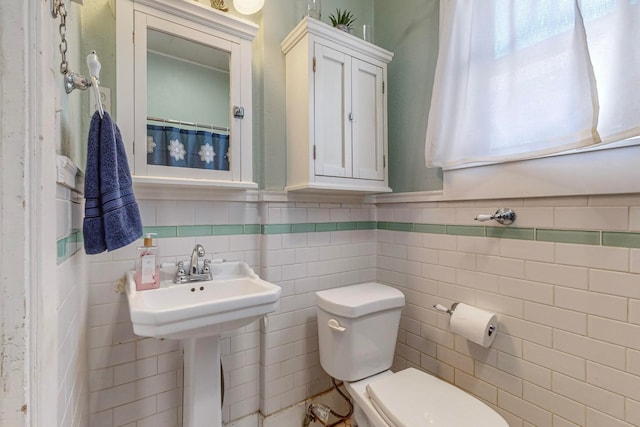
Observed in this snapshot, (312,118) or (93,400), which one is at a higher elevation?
(312,118)

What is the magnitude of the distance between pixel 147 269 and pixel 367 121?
49.6 inches

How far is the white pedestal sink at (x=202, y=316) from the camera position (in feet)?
2.85

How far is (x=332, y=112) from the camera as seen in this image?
146cm

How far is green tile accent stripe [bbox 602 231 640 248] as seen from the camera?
89cm

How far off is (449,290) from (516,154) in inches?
27.2

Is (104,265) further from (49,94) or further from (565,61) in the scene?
(565,61)

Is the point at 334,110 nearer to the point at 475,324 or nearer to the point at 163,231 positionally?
the point at 163,231

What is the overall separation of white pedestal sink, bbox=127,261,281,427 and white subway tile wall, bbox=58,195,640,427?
0.56 feet

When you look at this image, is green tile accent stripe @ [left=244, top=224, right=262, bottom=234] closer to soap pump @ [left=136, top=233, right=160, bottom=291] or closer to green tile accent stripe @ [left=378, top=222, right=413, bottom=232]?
soap pump @ [left=136, top=233, right=160, bottom=291]

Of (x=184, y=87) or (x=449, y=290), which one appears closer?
(x=184, y=87)

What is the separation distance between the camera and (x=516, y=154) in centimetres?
112

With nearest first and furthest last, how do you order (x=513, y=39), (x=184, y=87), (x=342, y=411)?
(x=513, y=39), (x=184, y=87), (x=342, y=411)

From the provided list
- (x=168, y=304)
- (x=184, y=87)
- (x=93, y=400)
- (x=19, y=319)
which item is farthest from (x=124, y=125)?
(x=93, y=400)

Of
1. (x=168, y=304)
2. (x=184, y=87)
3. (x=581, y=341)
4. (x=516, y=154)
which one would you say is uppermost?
(x=184, y=87)
